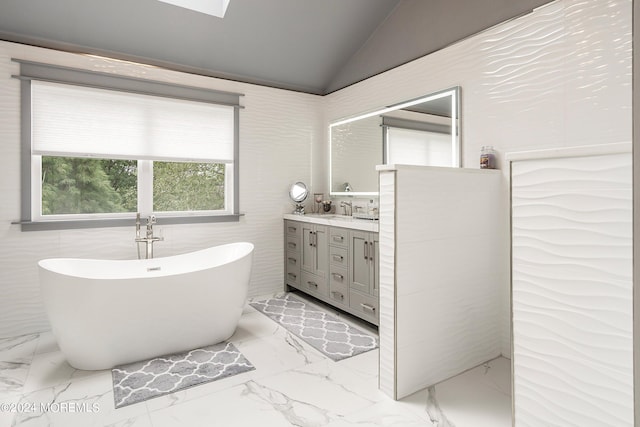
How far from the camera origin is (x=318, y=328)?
10.0 ft

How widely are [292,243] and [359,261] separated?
1170 mm

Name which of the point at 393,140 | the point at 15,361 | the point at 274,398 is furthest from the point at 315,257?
the point at 15,361

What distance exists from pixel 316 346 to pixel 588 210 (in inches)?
81.4

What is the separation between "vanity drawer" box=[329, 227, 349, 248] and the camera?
318 centimetres

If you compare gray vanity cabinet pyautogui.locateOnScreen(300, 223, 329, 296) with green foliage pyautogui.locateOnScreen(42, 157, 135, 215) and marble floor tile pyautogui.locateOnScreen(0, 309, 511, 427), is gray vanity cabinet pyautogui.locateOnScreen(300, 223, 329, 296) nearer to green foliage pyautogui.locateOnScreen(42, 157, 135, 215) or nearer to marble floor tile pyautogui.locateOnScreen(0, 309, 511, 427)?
marble floor tile pyautogui.locateOnScreen(0, 309, 511, 427)

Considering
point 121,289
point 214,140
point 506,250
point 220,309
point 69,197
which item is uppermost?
point 214,140

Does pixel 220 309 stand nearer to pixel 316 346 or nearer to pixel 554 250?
pixel 316 346

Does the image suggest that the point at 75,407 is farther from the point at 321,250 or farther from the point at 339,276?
the point at 321,250

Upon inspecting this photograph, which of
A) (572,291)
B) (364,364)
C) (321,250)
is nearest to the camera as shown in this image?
(572,291)

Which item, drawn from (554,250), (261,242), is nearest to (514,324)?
(554,250)

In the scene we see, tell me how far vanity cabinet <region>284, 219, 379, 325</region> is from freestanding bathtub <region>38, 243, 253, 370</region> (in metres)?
0.84

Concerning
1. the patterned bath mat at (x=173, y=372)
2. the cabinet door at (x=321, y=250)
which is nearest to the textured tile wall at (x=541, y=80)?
the cabinet door at (x=321, y=250)

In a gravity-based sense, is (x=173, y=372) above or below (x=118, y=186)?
below

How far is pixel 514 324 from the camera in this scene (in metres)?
1.24
